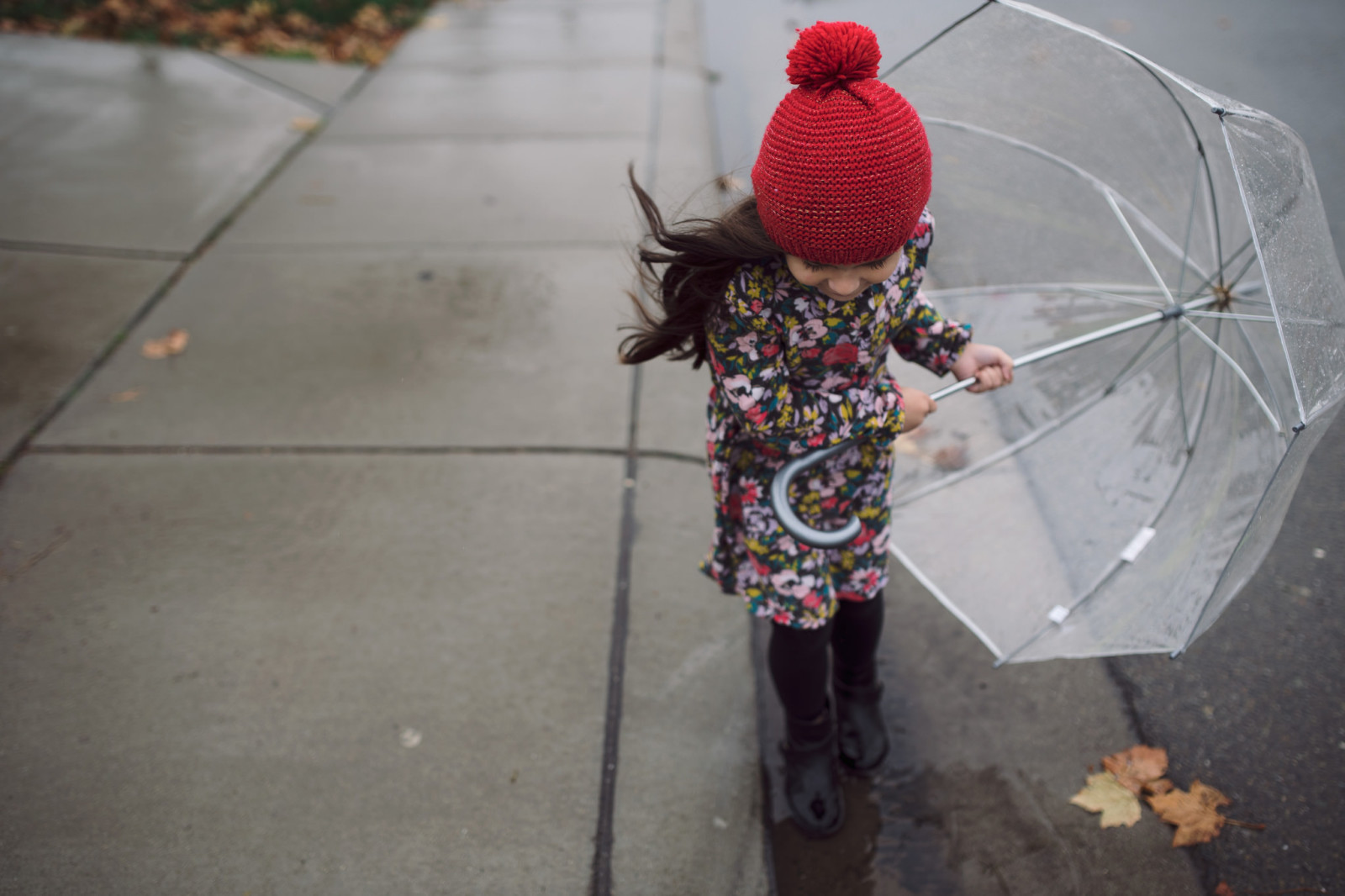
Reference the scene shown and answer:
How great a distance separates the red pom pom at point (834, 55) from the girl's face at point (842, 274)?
0.89ft

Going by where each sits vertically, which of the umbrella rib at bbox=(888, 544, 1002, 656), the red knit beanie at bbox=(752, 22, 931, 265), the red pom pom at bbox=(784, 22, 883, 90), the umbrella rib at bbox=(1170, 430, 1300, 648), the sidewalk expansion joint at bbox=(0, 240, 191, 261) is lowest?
the sidewalk expansion joint at bbox=(0, 240, 191, 261)

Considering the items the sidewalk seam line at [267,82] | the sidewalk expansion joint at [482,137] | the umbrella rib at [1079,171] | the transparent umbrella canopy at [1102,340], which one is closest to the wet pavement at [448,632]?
the umbrella rib at [1079,171]

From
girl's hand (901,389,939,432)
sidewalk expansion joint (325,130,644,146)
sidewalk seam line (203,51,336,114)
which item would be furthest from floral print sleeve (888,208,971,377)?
sidewalk seam line (203,51,336,114)

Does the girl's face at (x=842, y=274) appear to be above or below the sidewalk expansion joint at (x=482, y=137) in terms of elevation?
above

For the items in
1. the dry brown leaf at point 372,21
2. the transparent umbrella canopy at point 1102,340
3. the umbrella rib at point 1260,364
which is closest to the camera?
the transparent umbrella canopy at point 1102,340

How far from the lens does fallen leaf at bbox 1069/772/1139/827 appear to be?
2.05 meters

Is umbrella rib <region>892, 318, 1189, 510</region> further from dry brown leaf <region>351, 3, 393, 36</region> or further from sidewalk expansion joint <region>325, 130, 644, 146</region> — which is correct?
dry brown leaf <region>351, 3, 393, 36</region>

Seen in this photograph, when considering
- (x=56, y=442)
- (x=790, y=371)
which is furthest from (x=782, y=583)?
(x=56, y=442)

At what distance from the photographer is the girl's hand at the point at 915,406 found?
175cm

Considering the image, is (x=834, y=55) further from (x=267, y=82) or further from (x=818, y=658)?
(x=267, y=82)

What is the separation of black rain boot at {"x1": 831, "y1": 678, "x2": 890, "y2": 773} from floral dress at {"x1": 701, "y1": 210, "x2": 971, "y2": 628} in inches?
13.9

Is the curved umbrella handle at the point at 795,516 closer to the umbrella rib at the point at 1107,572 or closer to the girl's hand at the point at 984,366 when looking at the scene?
the girl's hand at the point at 984,366

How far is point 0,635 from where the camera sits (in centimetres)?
236

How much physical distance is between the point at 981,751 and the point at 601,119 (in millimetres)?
4334
